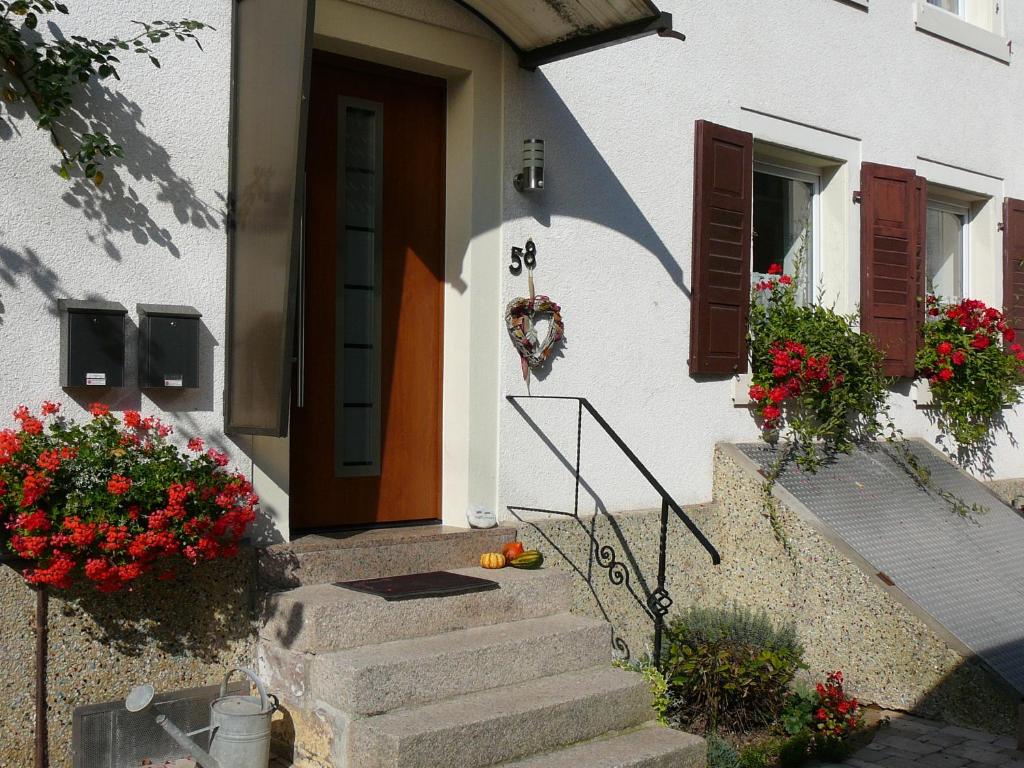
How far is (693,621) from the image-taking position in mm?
5848

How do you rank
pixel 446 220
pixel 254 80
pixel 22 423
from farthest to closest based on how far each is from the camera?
1. pixel 446 220
2. pixel 254 80
3. pixel 22 423

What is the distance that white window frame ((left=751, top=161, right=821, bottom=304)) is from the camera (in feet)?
24.1

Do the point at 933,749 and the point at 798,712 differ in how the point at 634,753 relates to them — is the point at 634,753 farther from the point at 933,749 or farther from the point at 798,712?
the point at 933,749

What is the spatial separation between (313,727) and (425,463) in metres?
1.73

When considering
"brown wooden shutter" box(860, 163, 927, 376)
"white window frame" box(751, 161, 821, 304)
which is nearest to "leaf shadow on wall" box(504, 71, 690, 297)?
"white window frame" box(751, 161, 821, 304)

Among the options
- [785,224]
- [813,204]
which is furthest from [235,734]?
[813,204]

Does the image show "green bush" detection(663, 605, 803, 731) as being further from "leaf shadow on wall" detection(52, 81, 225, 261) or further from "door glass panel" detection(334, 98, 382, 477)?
"leaf shadow on wall" detection(52, 81, 225, 261)

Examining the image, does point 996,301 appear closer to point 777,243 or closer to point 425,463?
point 777,243

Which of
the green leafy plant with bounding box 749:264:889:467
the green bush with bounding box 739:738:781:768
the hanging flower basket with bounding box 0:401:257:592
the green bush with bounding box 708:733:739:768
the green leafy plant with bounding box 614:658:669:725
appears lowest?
the green bush with bounding box 739:738:781:768

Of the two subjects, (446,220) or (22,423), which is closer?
(22,423)

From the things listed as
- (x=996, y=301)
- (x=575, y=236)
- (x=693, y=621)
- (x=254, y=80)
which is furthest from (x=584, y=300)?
(x=996, y=301)

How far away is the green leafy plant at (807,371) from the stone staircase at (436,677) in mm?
2430

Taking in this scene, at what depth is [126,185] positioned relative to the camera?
4.28 metres

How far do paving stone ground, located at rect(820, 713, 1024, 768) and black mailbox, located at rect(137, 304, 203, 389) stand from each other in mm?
3261
